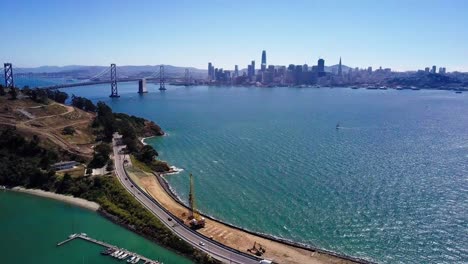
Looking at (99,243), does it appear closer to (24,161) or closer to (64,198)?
(64,198)

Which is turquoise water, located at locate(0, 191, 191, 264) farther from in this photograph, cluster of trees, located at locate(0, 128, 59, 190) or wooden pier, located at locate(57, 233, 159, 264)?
cluster of trees, located at locate(0, 128, 59, 190)

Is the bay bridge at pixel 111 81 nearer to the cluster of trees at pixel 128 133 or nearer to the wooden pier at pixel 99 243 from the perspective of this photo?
the cluster of trees at pixel 128 133

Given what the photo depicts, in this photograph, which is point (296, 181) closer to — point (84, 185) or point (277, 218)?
point (277, 218)

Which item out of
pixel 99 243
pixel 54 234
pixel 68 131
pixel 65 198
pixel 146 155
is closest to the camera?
pixel 99 243

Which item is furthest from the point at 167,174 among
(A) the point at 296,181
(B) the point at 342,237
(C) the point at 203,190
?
(B) the point at 342,237

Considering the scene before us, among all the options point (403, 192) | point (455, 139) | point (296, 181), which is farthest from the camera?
point (455, 139)

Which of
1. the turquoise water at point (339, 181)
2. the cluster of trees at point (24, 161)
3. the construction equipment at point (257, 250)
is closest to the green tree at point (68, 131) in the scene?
the cluster of trees at point (24, 161)

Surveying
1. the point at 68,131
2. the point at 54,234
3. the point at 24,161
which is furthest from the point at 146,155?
the point at 54,234
